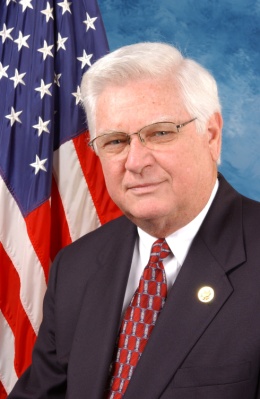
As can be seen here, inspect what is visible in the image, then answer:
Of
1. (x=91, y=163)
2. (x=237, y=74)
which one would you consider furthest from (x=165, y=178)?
(x=237, y=74)

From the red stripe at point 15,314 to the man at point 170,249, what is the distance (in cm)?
94

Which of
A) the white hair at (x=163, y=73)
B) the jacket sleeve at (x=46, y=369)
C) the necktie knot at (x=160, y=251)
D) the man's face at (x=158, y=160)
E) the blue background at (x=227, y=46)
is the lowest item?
the jacket sleeve at (x=46, y=369)

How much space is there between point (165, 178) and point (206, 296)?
382 millimetres

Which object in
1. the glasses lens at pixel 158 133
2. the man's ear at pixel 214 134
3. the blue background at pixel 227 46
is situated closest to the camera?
the glasses lens at pixel 158 133

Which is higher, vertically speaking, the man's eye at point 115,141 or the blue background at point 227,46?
the blue background at point 227,46

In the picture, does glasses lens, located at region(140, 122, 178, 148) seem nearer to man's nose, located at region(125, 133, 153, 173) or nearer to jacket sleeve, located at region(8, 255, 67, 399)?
man's nose, located at region(125, 133, 153, 173)

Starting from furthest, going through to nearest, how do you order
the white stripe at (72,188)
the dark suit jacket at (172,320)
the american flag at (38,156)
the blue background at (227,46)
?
the blue background at (227,46) → the white stripe at (72,188) → the american flag at (38,156) → the dark suit jacket at (172,320)

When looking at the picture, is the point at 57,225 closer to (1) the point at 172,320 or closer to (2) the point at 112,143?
(2) the point at 112,143

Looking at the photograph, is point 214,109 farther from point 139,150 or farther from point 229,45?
point 229,45

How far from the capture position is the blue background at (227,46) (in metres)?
3.54

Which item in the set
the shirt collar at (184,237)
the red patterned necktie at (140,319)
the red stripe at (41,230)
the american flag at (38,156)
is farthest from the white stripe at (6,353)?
the shirt collar at (184,237)

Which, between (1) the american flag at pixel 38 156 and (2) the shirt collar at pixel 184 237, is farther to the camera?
(1) the american flag at pixel 38 156

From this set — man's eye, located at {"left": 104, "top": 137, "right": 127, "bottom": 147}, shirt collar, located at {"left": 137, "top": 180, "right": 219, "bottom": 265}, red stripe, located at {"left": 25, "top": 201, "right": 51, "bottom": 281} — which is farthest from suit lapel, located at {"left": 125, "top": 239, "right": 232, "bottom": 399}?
red stripe, located at {"left": 25, "top": 201, "right": 51, "bottom": 281}

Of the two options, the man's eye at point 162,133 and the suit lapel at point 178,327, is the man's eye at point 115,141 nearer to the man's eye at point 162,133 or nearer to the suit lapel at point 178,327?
the man's eye at point 162,133
